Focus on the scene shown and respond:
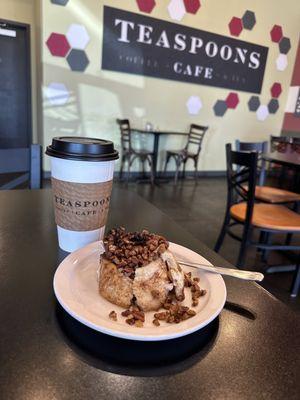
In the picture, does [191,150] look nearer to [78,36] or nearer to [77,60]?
[77,60]

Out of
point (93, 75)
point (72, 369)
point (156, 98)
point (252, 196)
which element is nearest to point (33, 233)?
point (72, 369)

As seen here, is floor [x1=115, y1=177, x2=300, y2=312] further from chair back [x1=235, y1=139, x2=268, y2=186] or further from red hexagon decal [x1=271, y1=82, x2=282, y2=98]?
red hexagon decal [x1=271, y1=82, x2=282, y2=98]

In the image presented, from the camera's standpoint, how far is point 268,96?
18.2 ft

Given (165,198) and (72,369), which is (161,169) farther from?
(72,369)

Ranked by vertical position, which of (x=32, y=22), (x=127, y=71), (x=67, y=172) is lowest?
(x=67, y=172)

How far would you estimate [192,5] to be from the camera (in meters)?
4.40

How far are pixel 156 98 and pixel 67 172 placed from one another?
432 cm

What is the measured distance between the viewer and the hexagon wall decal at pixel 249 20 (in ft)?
15.9

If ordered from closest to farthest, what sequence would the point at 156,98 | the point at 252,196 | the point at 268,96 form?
the point at 252,196
the point at 156,98
the point at 268,96

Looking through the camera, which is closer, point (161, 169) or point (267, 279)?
point (267, 279)

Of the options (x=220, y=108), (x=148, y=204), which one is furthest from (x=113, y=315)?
(x=220, y=108)

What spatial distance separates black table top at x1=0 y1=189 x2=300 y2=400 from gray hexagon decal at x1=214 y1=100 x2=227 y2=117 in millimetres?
4955

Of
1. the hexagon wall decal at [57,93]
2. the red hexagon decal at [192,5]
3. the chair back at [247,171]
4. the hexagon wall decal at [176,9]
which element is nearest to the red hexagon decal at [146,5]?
the hexagon wall decal at [176,9]

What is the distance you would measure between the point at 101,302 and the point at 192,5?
501cm
